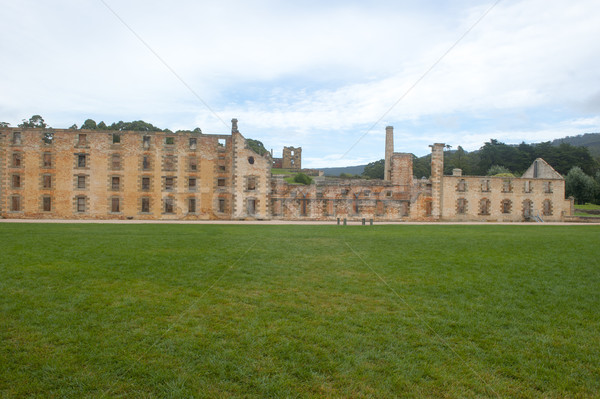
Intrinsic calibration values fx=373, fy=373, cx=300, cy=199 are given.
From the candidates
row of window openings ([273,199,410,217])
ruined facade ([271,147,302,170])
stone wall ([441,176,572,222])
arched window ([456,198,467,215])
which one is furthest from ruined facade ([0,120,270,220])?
ruined facade ([271,147,302,170])

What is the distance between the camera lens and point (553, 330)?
5797 mm

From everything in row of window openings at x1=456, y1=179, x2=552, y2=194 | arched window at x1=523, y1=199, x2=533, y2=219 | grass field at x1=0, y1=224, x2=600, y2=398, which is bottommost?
grass field at x1=0, y1=224, x2=600, y2=398

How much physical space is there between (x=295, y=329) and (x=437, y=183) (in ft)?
118

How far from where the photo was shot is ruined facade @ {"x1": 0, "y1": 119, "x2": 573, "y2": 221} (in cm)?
3547

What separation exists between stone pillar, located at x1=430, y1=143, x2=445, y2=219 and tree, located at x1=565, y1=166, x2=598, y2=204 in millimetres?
29432

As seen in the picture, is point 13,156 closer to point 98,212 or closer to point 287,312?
point 98,212

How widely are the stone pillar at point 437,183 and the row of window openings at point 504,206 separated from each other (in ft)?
6.83

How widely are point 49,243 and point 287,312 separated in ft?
41.5

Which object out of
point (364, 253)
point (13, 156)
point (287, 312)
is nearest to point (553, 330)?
point (287, 312)

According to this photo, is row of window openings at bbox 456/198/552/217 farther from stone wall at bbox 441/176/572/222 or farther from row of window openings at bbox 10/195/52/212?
row of window openings at bbox 10/195/52/212

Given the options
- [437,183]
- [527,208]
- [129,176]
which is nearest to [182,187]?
[129,176]

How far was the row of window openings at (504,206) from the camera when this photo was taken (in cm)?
3881

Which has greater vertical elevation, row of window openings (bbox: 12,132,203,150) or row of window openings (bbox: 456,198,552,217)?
row of window openings (bbox: 12,132,203,150)

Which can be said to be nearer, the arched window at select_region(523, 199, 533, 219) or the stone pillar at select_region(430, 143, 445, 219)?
the stone pillar at select_region(430, 143, 445, 219)
